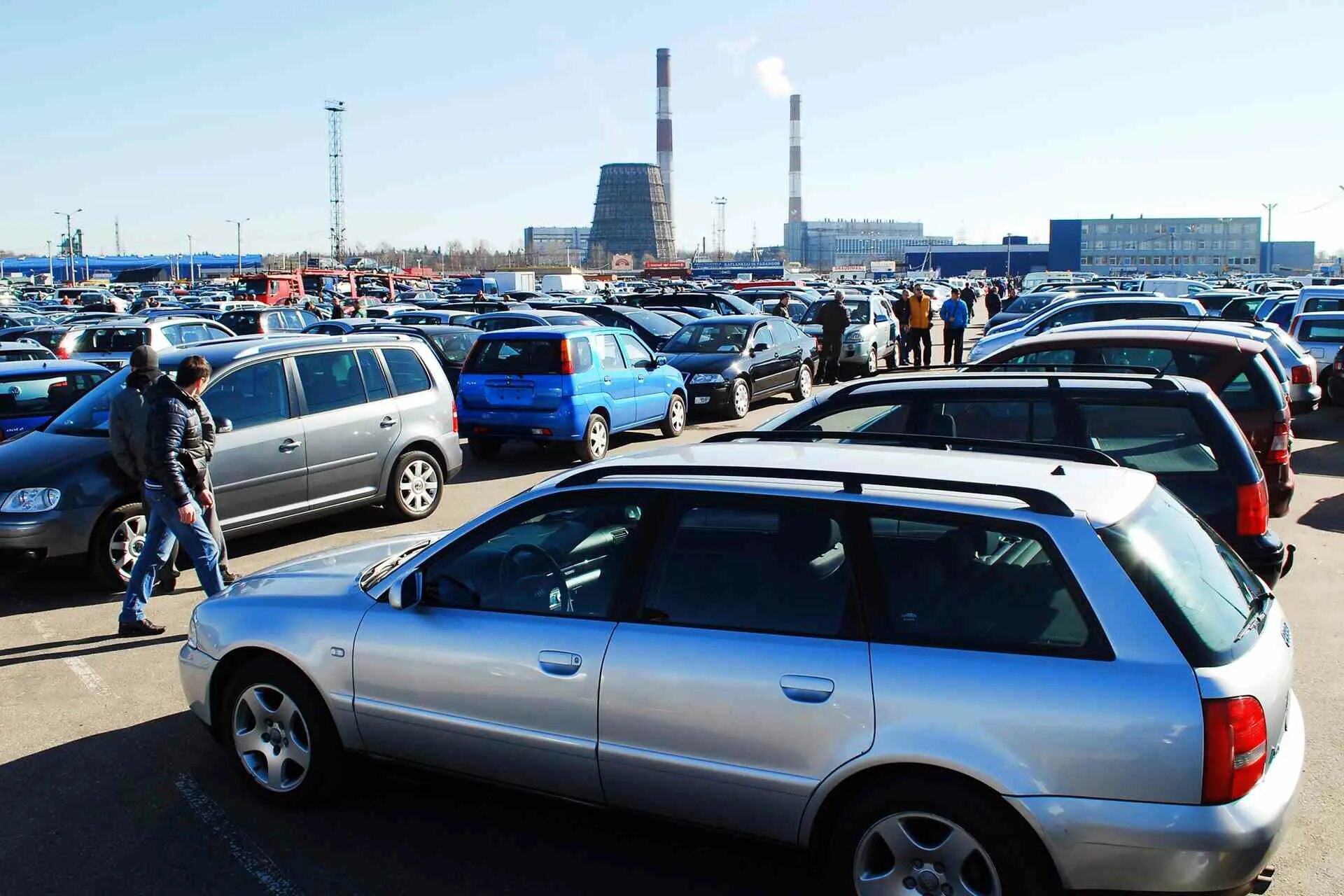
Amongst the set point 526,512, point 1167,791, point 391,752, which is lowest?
point 391,752

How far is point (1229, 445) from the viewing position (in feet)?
21.2

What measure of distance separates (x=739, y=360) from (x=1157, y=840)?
48.8 feet

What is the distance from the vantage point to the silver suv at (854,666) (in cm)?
319

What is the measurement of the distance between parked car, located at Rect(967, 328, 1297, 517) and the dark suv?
1.22 meters

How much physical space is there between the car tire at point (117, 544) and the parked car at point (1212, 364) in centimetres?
663

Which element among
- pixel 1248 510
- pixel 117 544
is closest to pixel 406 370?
pixel 117 544

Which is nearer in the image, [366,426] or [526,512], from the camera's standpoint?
[526,512]

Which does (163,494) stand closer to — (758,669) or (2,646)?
(2,646)

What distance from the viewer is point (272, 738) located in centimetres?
471

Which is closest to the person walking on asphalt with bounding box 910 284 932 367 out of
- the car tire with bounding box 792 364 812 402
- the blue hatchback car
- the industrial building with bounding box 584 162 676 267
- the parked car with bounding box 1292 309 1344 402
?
the car tire with bounding box 792 364 812 402

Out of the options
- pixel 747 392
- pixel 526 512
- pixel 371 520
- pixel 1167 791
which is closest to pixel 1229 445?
pixel 1167 791

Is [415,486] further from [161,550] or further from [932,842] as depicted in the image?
[932,842]

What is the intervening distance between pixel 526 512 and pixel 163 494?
12.1ft

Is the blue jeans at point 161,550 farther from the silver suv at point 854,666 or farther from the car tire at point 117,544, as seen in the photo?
the silver suv at point 854,666
